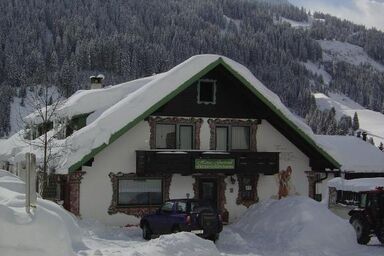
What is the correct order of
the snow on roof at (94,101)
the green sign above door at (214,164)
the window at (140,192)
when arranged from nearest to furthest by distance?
the window at (140,192) → the green sign above door at (214,164) → the snow on roof at (94,101)

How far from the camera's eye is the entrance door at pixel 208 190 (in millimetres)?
26828

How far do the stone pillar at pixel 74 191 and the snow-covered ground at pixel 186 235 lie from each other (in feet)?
2.24

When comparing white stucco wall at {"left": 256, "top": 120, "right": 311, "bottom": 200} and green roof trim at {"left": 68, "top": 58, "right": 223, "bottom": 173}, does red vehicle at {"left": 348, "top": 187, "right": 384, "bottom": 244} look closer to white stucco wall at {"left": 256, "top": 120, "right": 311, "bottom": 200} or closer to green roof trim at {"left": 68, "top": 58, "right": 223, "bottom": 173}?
white stucco wall at {"left": 256, "top": 120, "right": 311, "bottom": 200}

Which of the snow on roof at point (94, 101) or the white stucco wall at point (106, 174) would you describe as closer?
the white stucco wall at point (106, 174)

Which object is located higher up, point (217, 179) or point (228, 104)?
point (228, 104)

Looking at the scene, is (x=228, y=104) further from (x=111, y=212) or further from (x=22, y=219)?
(x=22, y=219)

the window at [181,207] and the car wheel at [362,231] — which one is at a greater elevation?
the window at [181,207]

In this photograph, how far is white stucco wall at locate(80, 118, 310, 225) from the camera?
80.1 ft

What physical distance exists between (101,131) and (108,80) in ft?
496

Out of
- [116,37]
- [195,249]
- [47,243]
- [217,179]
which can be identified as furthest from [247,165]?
[116,37]

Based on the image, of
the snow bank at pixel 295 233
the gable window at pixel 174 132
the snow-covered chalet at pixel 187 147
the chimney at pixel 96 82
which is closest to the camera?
the snow bank at pixel 295 233

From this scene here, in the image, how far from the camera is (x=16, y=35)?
197125 millimetres

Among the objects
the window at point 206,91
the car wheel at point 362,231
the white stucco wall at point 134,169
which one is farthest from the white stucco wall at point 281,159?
the car wheel at point 362,231

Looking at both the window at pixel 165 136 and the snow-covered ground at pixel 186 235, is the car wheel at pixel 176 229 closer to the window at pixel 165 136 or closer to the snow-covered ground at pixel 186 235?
the snow-covered ground at pixel 186 235
